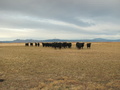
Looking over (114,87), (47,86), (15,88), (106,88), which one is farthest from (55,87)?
(114,87)

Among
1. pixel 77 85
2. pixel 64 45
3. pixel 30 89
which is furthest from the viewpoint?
pixel 64 45

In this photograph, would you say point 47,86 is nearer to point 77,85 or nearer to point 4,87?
point 77,85

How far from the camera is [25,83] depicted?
25.1ft

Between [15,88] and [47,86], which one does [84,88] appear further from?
[15,88]

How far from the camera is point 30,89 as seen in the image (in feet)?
22.0

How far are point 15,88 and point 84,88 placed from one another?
3.58m

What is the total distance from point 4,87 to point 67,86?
3.37 m

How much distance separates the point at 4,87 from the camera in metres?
7.05

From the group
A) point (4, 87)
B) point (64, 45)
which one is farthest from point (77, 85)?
point (64, 45)

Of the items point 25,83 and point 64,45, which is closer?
point 25,83

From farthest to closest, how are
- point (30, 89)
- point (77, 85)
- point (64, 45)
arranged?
point (64, 45) < point (77, 85) < point (30, 89)

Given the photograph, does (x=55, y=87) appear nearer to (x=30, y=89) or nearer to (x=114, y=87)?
(x=30, y=89)

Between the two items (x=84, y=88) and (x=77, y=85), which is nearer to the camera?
(x=84, y=88)

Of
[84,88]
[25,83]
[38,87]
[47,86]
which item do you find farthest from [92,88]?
[25,83]
